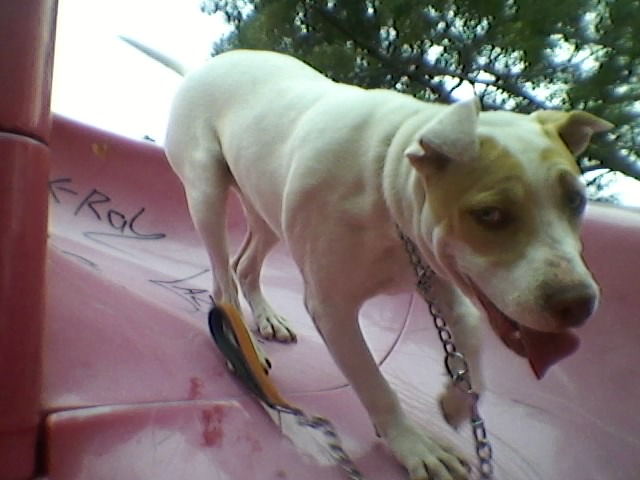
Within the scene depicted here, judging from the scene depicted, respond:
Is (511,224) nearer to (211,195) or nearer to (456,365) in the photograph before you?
(456,365)

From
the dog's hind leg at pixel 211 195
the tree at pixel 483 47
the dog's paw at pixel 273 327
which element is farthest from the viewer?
the tree at pixel 483 47

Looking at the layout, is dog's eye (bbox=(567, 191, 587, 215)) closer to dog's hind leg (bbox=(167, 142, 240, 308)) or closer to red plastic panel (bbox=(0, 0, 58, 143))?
red plastic panel (bbox=(0, 0, 58, 143))

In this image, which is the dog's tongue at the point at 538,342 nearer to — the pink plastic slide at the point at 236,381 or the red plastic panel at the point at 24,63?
the pink plastic slide at the point at 236,381

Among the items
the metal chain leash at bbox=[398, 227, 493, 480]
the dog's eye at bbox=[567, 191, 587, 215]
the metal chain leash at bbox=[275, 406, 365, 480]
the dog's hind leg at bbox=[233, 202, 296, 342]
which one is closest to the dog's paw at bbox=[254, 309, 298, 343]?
the dog's hind leg at bbox=[233, 202, 296, 342]

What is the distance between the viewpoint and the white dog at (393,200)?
0.80 meters

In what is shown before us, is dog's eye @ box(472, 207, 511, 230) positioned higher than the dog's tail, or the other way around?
dog's eye @ box(472, 207, 511, 230)

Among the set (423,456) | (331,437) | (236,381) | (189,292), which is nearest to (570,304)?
(423,456)

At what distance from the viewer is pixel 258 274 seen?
163 centimetres

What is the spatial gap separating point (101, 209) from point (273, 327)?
2.35 ft

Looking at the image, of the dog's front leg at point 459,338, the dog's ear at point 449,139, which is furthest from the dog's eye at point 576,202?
the dog's front leg at point 459,338

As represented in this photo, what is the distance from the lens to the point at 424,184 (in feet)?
2.88

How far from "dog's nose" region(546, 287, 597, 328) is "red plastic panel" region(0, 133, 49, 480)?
520 millimetres

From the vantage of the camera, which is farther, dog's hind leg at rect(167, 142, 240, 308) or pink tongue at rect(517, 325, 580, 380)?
dog's hind leg at rect(167, 142, 240, 308)

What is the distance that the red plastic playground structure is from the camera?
83cm
